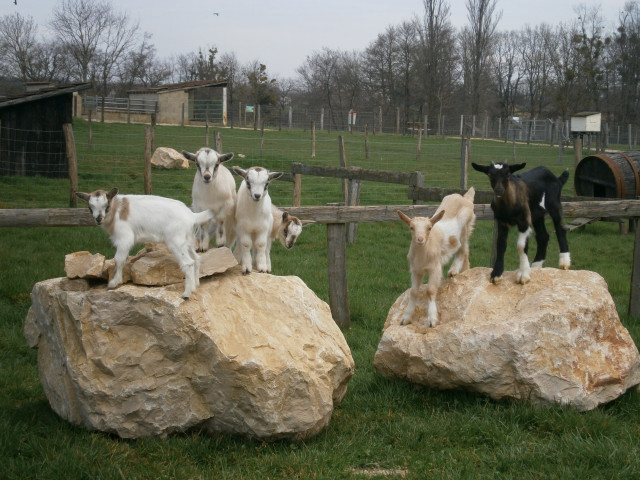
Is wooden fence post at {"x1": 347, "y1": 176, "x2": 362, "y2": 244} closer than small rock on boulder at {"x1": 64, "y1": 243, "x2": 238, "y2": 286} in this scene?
No

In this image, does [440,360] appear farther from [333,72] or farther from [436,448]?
[333,72]

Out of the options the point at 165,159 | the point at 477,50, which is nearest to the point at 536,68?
the point at 477,50

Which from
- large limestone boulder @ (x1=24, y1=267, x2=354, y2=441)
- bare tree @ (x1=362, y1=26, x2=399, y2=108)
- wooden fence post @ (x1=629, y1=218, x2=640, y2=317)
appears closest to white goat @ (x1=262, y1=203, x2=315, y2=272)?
large limestone boulder @ (x1=24, y1=267, x2=354, y2=441)

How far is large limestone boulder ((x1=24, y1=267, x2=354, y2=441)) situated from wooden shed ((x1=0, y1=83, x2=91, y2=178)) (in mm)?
14458

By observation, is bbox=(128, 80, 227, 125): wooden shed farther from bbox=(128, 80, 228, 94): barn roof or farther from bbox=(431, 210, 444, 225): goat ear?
bbox=(431, 210, 444, 225): goat ear

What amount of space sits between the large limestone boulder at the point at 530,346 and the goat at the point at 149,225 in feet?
6.98

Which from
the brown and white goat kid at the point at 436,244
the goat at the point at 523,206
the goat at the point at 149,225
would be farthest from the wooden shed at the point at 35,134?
the goat at the point at 523,206

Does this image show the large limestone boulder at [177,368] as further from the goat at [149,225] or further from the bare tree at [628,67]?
the bare tree at [628,67]

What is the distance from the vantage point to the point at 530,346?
574 centimetres

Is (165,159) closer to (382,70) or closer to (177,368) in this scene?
(177,368)

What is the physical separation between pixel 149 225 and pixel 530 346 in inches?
131

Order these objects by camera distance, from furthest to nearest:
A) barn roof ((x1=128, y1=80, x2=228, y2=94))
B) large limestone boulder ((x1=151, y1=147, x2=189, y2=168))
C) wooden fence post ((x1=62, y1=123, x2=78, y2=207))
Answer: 1. barn roof ((x1=128, y1=80, x2=228, y2=94))
2. large limestone boulder ((x1=151, y1=147, x2=189, y2=168))
3. wooden fence post ((x1=62, y1=123, x2=78, y2=207))

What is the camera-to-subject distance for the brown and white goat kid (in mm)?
5969

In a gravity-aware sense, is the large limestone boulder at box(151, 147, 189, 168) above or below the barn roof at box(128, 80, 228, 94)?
below
